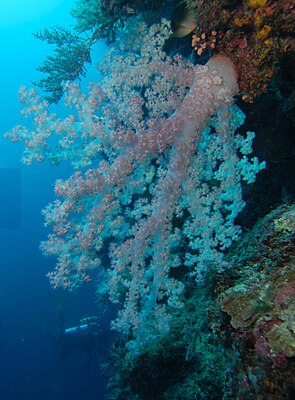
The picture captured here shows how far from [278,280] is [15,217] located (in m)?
41.2

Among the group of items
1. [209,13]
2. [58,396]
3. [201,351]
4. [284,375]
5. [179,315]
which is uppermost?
[209,13]

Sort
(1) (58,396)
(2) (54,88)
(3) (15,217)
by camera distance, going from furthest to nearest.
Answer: (3) (15,217) → (1) (58,396) → (2) (54,88)

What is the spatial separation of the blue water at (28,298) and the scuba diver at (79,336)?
3.48ft

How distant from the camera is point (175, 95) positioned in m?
3.63

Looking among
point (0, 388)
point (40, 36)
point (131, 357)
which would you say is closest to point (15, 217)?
point (0, 388)

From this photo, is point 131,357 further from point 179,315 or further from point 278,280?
point 278,280

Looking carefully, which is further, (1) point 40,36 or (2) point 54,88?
(1) point 40,36

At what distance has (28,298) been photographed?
29375 mm

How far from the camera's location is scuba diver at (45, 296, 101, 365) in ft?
53.2

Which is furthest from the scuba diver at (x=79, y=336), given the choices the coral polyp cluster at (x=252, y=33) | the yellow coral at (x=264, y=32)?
the yellow coral at (x=264, y=32)

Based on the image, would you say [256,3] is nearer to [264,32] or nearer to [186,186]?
[264,32]

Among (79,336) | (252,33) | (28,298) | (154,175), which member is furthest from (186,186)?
(28,298)

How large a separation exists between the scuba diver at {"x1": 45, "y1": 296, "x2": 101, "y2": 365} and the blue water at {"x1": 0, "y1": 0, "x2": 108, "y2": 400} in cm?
106

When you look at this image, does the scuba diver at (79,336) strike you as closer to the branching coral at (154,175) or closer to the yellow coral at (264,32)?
the branching coral at (154,175)
